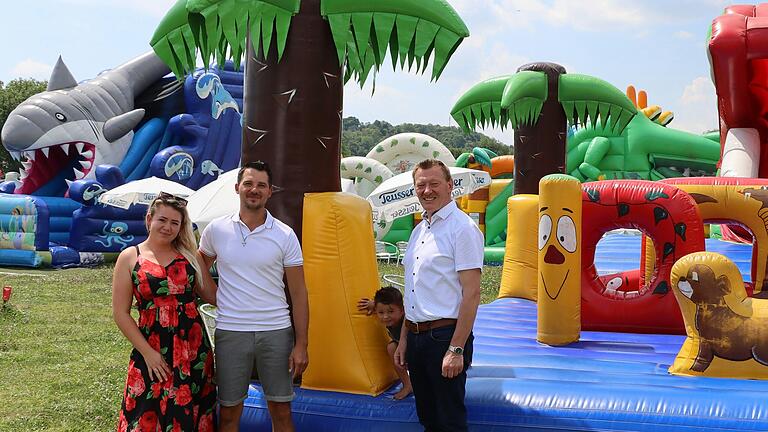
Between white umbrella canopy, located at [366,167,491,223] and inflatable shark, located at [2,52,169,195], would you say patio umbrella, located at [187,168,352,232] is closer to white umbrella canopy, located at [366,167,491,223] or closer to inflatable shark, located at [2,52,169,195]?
white umbrella canopy, located at [366,167,491,223]

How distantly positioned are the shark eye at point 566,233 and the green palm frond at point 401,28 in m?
1.87

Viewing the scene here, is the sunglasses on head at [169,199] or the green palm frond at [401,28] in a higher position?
the green palm frond at [401,28]

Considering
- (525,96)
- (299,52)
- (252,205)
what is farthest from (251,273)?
(525,96)

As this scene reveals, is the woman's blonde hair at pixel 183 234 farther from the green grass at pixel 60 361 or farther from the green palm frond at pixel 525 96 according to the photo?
the green palm frond at pixel 525 96

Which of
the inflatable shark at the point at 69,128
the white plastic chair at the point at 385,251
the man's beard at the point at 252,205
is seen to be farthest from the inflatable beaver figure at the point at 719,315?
the inflatable shark at the point at 69,128

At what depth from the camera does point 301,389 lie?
127 inches

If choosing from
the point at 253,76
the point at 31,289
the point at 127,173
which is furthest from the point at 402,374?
the point at 127,173

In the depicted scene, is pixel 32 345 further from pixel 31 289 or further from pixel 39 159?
pixel 39 159

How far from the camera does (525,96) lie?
21.5 feet

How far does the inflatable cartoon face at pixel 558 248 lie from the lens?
183 inches

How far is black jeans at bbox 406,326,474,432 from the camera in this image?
2484 mm

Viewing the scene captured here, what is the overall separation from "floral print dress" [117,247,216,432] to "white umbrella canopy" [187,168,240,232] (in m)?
4.81

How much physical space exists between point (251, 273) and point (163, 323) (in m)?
0.33

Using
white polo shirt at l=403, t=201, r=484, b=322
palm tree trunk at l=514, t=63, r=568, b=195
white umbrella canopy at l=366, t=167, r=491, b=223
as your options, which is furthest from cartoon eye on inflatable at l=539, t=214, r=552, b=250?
white umbrella canopy at l=366, t=167, r=491, b=223
